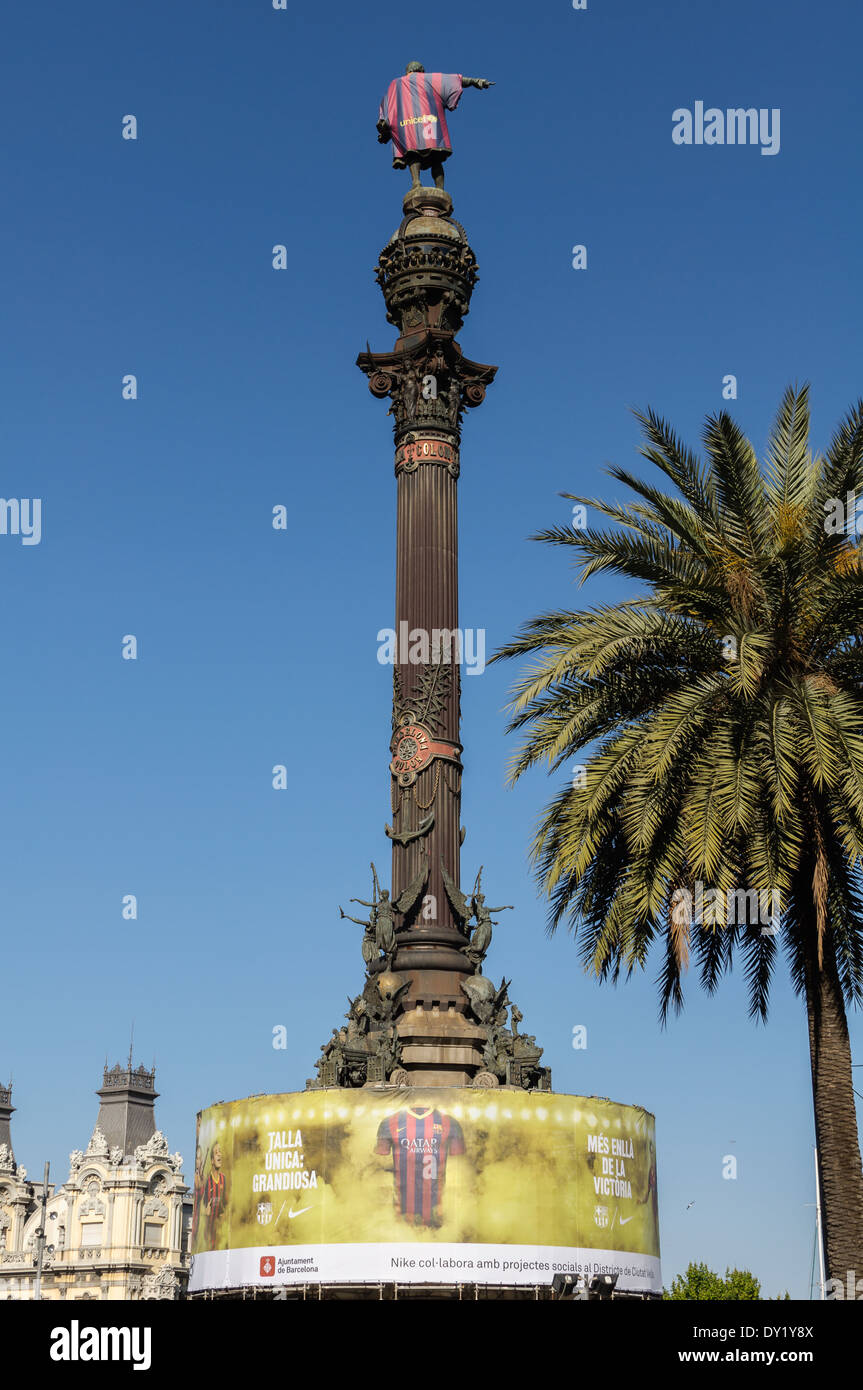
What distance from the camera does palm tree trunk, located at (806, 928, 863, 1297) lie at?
2244 cm

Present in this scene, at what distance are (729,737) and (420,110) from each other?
2191cm

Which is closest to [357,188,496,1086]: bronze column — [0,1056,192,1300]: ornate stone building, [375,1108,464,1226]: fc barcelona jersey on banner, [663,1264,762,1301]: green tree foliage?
[375,1108,464,1226]: fc barcelona jersey on banner

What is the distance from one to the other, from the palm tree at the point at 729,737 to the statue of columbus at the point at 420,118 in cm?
1552

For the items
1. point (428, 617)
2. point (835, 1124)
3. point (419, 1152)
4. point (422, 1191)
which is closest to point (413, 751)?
point (428, 617)

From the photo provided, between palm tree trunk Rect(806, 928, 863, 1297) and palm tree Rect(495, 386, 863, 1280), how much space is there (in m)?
0.03

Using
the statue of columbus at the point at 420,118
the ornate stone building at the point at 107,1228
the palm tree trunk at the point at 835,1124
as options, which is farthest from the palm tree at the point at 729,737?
the ornate stone building at the point at 107,1228

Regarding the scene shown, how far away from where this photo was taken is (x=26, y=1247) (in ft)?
368

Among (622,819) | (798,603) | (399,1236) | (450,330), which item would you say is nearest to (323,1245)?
(399,1236)

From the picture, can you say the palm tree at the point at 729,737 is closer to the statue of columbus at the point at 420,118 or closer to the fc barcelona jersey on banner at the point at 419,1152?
the fc barcelona jersey on banner at the point at 419,1152

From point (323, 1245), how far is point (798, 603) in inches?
546

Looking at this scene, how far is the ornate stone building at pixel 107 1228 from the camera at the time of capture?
343 feet

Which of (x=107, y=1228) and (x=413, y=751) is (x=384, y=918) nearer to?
(x=413, y=751)

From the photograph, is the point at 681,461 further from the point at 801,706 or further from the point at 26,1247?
the point at 26,1247

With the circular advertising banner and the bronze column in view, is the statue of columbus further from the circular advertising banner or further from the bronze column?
the circular advertising banner
